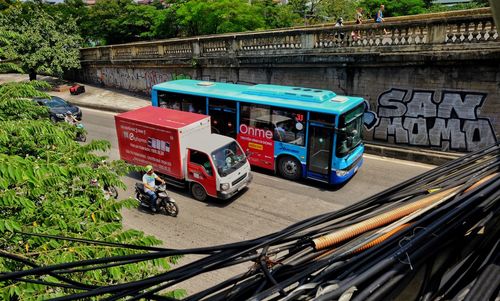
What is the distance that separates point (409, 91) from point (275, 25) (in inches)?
1051

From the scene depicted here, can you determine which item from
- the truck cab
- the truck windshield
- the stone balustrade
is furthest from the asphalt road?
the stone balustrade

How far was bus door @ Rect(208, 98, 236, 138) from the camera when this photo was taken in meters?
14.5

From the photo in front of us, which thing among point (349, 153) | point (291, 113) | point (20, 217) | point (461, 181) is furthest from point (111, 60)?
point (461, 181)

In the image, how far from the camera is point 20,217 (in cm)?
421

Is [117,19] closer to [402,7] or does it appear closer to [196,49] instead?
[196,49]

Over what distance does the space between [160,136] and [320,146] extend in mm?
5178

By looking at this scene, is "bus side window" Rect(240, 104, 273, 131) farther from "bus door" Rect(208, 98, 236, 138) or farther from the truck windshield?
the truck windshield

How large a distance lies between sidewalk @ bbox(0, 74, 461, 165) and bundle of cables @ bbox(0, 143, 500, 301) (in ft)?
41.9

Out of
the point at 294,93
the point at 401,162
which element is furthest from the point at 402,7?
the point at 294,93

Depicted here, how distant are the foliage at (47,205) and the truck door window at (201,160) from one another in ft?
17.8

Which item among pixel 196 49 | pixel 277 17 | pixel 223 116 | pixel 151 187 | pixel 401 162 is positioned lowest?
pixel 401 162

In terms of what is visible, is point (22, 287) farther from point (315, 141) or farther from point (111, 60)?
point (111, 60)

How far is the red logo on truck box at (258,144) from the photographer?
13797 mm

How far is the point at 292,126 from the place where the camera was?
1307cm
